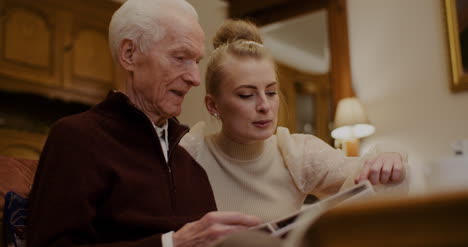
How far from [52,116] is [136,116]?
295cm

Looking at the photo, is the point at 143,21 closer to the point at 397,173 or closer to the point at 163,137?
the point at 163,137

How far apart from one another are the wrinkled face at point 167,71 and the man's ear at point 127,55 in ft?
0.04

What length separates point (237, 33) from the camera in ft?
5.35

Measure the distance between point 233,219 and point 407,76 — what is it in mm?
2404

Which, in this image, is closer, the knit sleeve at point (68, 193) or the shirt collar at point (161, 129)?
the knit sleeve at point (68, 193)

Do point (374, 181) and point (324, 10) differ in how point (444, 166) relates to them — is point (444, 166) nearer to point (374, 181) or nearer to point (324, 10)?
point (374, 181)

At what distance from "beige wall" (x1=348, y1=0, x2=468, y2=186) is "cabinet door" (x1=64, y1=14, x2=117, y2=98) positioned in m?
1.88

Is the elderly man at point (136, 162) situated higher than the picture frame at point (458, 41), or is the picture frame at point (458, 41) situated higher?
the picture frame at point (458, 41)

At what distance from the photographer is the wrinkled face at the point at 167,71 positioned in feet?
3.82

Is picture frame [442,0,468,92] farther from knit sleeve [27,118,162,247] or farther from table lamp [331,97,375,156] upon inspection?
knit sleeve [27,118,162,247]

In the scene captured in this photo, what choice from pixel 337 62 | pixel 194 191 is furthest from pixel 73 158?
pixel 337 62

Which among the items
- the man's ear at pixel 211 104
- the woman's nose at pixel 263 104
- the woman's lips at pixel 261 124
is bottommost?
the woman's lips at pixel 261 124

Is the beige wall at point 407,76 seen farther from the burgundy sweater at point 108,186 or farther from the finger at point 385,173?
the burgundy sweater at point 108,186

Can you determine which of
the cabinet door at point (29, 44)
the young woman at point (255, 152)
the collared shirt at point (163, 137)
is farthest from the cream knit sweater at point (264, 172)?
the cabinet door at point (29, 44)
